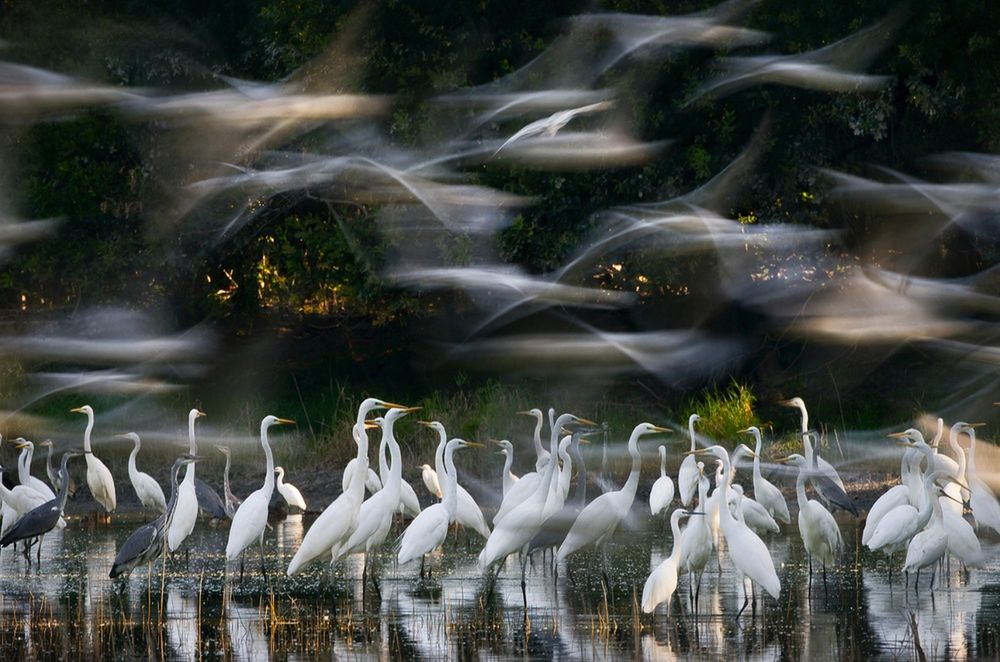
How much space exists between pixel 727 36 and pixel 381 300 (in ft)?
22.2

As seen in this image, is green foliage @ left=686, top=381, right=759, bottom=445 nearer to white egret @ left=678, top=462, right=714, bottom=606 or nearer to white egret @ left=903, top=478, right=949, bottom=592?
white egret @ left=903, top=478, right=949, bottom=592

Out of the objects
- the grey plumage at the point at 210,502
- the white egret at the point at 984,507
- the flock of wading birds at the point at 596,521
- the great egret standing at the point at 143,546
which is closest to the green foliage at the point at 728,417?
the flock of wading birds at the point at 596,521

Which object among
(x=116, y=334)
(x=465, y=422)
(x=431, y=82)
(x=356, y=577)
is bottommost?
(x=356, y=577)

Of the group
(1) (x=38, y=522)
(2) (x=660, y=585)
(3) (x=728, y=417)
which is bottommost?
(2) (x=660, y=585)

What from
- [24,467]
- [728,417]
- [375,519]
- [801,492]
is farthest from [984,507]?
[24,467]

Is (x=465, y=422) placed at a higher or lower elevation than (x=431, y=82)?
lower

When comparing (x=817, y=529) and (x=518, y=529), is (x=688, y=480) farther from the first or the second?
(x=518, y=529)

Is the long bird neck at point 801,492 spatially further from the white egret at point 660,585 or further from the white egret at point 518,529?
the white egret at point 518,529

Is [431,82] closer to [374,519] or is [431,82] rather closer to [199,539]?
[199,539]

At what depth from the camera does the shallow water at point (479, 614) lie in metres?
8.34

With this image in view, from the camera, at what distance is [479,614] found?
9.52 m

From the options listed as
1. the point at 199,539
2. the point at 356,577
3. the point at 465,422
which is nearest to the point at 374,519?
the point at 356,577

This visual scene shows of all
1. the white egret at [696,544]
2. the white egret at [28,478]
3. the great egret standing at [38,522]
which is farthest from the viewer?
the white egret at [28,478]

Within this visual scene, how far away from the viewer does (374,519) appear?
10586 mm
